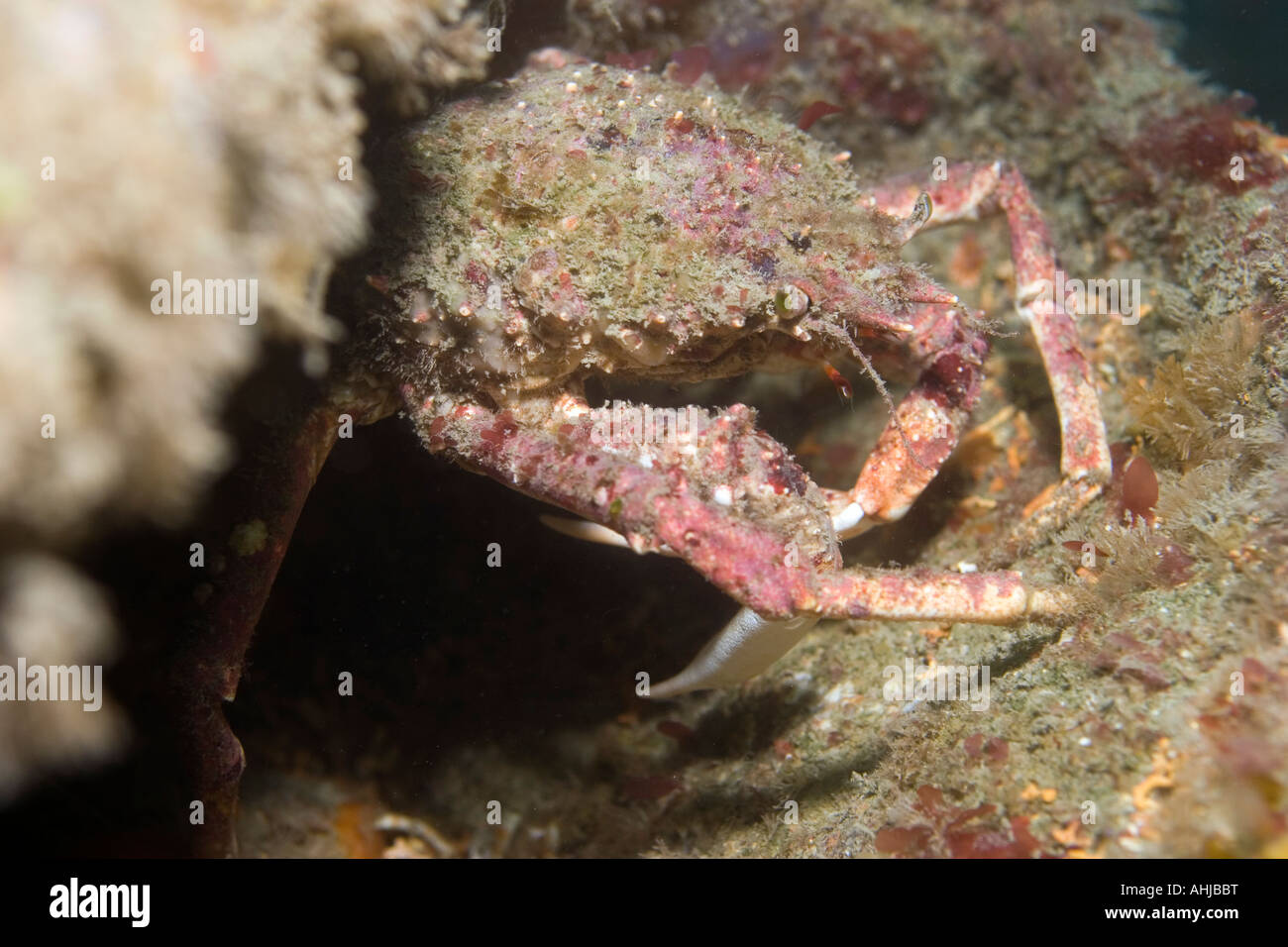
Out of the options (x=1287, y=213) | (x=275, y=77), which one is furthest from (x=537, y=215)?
(x=1287, y=213)

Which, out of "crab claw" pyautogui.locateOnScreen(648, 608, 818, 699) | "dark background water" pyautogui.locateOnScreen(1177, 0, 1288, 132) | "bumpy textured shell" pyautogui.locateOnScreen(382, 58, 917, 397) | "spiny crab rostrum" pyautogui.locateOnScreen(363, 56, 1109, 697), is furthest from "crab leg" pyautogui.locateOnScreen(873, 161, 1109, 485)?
"dark background water" pyautogui.locateOnScreen(1177, 0, 1288, 132)

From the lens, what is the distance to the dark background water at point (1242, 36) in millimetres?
8359

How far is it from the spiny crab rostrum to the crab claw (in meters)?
0.02

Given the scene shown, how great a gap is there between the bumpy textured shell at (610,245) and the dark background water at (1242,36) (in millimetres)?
7883

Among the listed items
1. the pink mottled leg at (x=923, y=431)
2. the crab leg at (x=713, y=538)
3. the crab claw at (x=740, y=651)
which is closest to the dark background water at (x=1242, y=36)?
the pink mottled leg at (x=923, y=431)

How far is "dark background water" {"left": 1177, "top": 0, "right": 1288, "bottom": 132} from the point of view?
8.36m

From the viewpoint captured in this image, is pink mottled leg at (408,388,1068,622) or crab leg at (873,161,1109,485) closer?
pink mottled leg at (408,388,1068,622)

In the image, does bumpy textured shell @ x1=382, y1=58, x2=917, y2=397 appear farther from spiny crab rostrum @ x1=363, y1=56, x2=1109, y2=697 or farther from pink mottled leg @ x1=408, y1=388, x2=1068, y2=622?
pink mottled leg @ x1=408, y1=388, x2=1068, y2=622

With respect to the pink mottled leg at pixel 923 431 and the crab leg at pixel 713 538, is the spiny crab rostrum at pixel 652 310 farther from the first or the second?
the pink mottled leg at pixel 923 431

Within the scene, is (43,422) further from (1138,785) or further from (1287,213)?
(1287,213)

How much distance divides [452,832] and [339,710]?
2.89 feet

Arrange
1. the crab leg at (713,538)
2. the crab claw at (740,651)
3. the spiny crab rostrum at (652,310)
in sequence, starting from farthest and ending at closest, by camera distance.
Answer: the crab claw at (740,651) < the spiny crab rostrum at (652,310) < the crab leg at (713,538)

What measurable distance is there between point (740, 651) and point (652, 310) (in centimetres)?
152

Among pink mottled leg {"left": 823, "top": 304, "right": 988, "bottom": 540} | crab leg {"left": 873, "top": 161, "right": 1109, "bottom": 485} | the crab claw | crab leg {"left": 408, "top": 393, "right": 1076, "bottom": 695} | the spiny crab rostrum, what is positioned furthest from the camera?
crab leg {"left": 873, "top": 161, "right": 1109, "bottom": 485}
